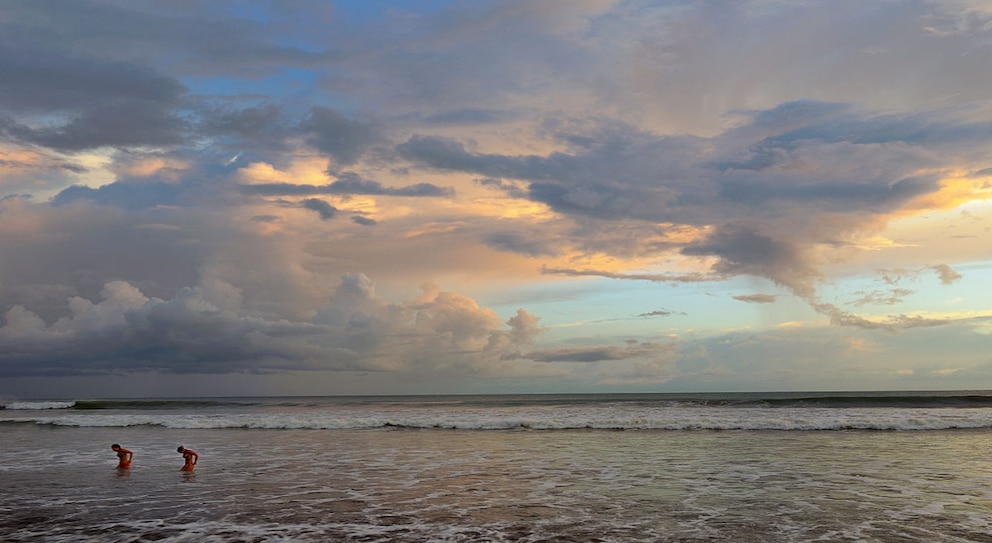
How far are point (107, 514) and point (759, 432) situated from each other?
28.0 m

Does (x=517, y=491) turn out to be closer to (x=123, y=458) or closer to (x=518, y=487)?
(x=518, y=487)

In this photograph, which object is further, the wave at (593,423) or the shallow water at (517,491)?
the wave at (593,423)

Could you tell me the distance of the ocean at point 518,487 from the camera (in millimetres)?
12008

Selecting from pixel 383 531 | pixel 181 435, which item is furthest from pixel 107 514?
pixel 181 435

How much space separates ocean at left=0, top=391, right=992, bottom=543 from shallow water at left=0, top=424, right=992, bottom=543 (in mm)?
74

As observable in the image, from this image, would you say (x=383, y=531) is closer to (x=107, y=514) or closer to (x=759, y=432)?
(x=107, y=514)

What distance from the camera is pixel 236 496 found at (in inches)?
621

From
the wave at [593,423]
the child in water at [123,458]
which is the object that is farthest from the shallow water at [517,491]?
the wave at [593,423]

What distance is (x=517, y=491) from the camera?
15984 mm

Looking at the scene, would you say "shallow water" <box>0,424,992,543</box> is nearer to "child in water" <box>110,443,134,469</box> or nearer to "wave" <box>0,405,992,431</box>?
"child in water" <box>110,443,134,469</box>

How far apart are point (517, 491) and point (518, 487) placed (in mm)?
621

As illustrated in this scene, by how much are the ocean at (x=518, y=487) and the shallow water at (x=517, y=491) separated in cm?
7

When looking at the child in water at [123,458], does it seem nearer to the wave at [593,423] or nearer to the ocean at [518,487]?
the ocean at [518,487]

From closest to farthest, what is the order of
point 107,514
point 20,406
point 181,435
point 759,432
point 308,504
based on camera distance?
1. point 107,514
2. point 308,504
3. point 759,432
4. point 181,435
5. point 20,406
